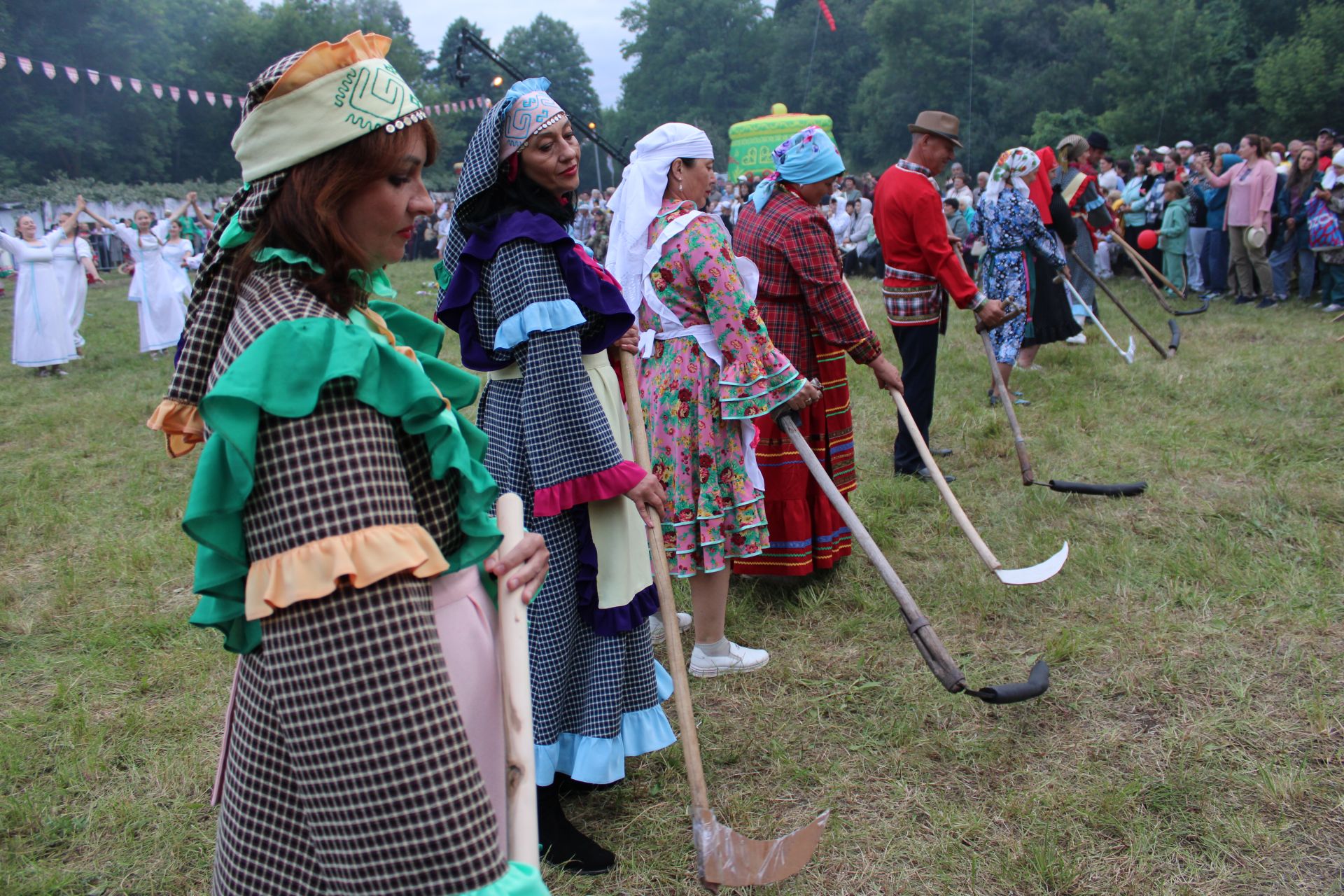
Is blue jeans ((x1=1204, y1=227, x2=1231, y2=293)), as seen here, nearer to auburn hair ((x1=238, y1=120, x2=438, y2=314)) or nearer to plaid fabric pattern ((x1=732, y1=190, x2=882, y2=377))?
plaid fabric pattern ((x1=732, y1=190, x2=882, y2=377))

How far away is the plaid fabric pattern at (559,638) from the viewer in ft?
8.59

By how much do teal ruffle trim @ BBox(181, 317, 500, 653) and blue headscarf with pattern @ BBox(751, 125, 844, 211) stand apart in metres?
3.09

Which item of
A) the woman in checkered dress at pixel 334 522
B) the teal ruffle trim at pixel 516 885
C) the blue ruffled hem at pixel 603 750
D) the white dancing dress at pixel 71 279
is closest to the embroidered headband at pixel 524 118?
the woman in checkered dress at pixel 334 522

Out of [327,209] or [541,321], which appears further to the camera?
[541,321]

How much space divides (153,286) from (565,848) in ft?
37.8

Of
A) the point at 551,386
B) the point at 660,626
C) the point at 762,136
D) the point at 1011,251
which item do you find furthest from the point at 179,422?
the point at 762,136

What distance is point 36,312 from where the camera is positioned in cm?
1088

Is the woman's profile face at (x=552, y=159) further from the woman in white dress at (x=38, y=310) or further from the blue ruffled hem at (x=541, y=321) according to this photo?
the woman in white dress at (x=38, y=310)

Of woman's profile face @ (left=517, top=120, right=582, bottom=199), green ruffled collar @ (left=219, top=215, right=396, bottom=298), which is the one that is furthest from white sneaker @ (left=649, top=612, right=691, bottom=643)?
green ruffled collar @ (left=219, top=215, right=396, bottom=298)

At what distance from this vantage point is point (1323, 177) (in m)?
10.2

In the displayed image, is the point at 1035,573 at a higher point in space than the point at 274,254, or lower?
lower

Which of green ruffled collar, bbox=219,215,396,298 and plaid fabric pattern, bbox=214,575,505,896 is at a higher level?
green ruffled collar, bbox=219,215,396,298

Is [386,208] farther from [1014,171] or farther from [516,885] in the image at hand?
[1014,171]

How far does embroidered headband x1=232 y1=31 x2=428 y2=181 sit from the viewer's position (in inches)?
50.2
